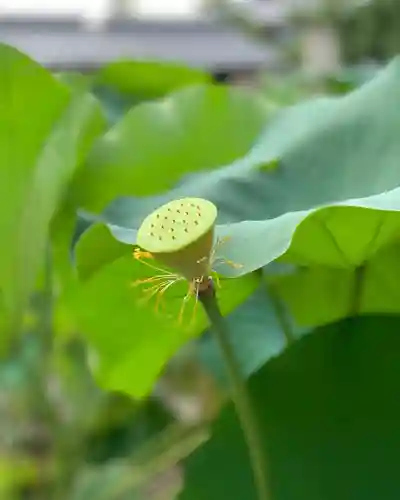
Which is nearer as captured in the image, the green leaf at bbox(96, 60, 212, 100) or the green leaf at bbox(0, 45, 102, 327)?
the green leaf at bbox(0, 45, 102, 327)

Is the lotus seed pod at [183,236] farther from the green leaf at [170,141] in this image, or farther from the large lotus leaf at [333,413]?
the green leaf at [170,141]

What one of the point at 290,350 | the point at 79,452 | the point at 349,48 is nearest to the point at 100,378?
the point at 290,350

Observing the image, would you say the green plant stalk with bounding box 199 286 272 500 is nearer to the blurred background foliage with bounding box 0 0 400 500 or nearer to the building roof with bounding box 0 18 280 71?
the blurred background foliage with bounding box 0 0 400 500

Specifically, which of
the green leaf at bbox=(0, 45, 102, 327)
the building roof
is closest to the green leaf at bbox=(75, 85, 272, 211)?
the green leaf at bbox=(0, 45, 102, 327)

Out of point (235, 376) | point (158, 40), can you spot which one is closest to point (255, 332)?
point (235, 376)

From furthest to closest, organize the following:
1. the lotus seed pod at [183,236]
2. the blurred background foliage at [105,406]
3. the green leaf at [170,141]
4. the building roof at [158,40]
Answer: the building roof at [158,40] < the blurred background foliage at [105,406] < the green leaf at [170,141] < the lotus seed pod at [183,236]

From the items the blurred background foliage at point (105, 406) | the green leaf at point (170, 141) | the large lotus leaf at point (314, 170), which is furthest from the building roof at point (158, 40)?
the large lotus leaf at point (314, 170)
